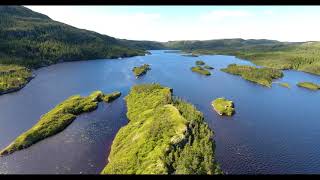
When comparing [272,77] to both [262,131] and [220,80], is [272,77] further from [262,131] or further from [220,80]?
[262,131]

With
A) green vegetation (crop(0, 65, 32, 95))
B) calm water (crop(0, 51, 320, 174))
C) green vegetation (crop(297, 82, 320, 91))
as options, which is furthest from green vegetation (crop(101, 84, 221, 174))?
green vegetation (crop(297, 82, 320, 91))

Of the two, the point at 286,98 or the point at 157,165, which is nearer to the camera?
the point at 157,165

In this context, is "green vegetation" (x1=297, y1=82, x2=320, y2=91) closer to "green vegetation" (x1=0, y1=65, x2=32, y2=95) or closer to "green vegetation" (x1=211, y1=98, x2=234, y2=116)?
"green vegetation" (x1=211, y1=98, x2=234, y2=116)

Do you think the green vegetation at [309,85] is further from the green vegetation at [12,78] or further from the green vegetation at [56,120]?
the green vegetation at [12,78]

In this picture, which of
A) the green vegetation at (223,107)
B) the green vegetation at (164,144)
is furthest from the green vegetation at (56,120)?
the green vegetation at (223,107)

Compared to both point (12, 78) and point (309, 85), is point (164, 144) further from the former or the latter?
point (309, 85)
